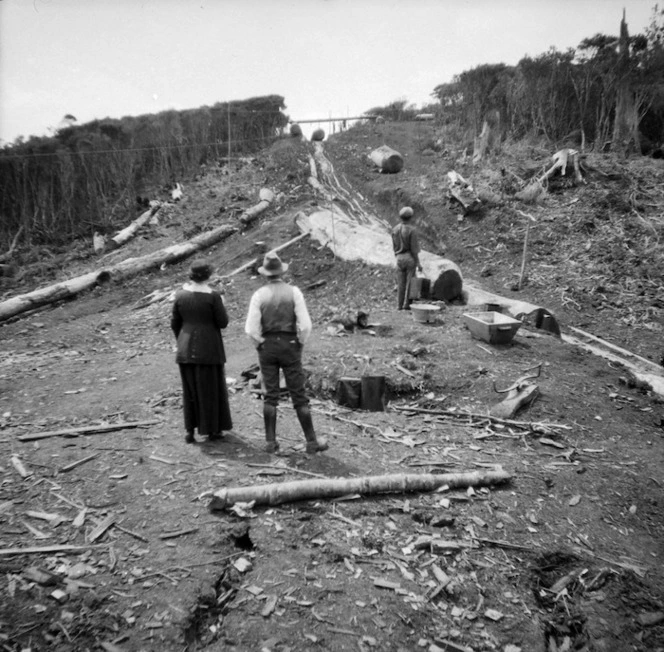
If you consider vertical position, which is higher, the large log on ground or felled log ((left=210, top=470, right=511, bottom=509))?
the large log on ground

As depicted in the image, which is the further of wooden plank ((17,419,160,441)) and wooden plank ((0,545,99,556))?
wooden plank ((17,419,160,441))

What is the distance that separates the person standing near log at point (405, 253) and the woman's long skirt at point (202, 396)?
210 inches

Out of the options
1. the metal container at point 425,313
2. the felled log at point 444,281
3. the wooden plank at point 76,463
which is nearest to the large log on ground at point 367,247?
the felled log at point 444,281

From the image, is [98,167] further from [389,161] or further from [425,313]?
[425,313]

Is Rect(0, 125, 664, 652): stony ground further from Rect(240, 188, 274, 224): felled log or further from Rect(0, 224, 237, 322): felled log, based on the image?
Rect(240, 188, 274, 224): felled log

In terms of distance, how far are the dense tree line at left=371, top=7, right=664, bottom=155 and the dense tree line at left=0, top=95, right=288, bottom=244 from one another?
12243 mm

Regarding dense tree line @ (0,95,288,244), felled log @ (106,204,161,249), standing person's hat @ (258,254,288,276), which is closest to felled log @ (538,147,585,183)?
standing person's hat @ (258,254,288,276)

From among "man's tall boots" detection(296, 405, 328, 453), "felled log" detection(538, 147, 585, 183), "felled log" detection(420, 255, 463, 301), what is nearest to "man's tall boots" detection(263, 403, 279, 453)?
"man's tall boots" detection(296, 405, 328, 453)

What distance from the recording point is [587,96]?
680 inches

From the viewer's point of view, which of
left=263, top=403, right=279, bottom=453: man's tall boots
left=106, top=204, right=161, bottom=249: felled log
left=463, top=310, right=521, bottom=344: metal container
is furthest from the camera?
left=106, top=204, right=161, bottom=249: felled log

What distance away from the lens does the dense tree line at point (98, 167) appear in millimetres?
19875

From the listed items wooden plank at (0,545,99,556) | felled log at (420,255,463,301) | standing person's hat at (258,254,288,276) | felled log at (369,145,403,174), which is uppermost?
felled log at (369,145,403,174)

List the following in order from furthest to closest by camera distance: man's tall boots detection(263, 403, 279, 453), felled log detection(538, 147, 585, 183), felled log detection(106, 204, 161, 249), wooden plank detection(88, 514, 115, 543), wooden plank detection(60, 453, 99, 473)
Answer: felled log detection(106, 204, 161, 249)
felled log detection(538, 147, 585, 183)
man's tall boots detection(263, 403, 279, 453)
wooden plank detection(60, 453, 99, 473)
wooden plank detection(88, 514, 115, 543)

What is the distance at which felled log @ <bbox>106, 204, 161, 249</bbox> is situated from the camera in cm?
1670
